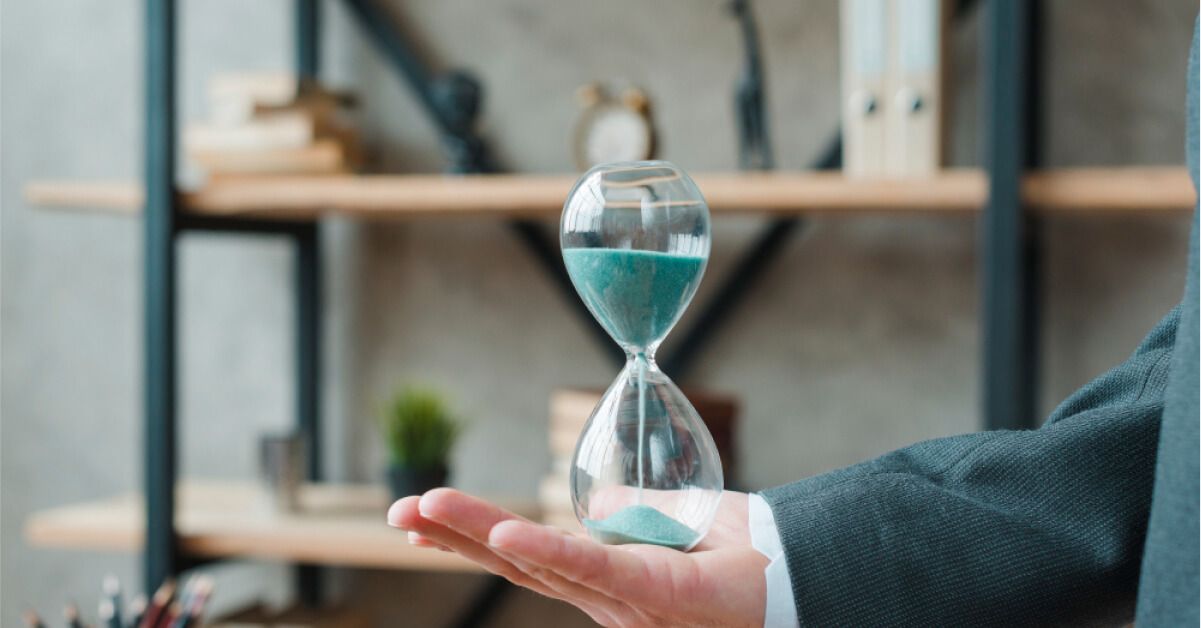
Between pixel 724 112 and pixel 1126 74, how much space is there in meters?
0.56

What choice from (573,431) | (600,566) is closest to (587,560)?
(600,566)

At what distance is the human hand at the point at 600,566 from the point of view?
64 centimetres

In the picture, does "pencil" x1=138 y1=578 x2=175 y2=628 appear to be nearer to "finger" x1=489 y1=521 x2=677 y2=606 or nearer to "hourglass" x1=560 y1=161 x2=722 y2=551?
"hourglass" x1=560 y1=161 x2=722 y2=551

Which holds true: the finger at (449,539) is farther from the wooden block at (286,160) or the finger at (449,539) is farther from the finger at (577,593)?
the wooden block at (286,160)

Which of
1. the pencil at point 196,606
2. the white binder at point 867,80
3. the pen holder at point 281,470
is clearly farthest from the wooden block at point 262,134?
the white binder at point 867,80

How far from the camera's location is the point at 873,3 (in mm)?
1549

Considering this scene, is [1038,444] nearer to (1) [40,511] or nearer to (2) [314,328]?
(2) [314,328]

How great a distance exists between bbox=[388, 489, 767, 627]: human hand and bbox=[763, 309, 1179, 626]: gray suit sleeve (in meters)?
0.04

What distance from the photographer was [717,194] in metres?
1.56

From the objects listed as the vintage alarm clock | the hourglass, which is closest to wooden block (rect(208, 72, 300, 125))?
the vintage alarm clock

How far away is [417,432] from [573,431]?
0.23 meters

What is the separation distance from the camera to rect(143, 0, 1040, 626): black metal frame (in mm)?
1454

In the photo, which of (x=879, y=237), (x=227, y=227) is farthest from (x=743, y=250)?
(x=227, y=227)

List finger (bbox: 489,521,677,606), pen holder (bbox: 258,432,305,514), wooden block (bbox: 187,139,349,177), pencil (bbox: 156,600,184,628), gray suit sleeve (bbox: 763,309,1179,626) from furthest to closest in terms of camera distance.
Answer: pen holder (bbox: 258,432,305,514) → wooden block (bbox: 187,139,349,177) → pencil (bbox: 156,600,184,628) → gray suit sleeve (bbox: 763,309,1179,626) → finger (bbox: 489,521,677,606)
